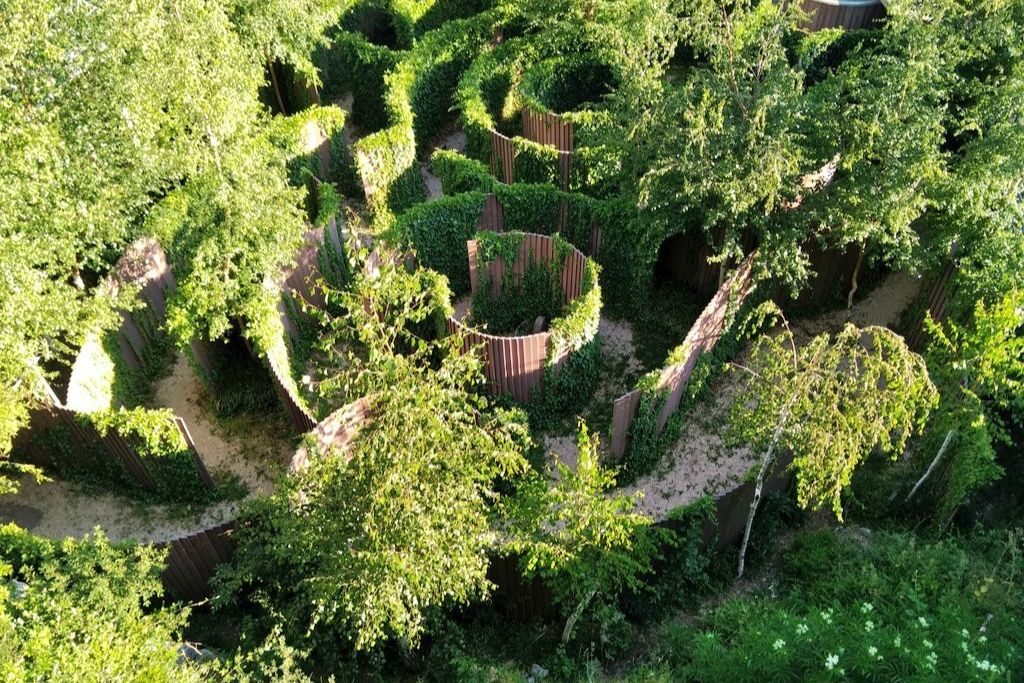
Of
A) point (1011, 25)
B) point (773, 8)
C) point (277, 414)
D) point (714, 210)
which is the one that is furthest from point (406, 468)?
point (773, 8)

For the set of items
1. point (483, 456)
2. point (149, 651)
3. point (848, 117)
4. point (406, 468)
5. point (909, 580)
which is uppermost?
point (848, 117)

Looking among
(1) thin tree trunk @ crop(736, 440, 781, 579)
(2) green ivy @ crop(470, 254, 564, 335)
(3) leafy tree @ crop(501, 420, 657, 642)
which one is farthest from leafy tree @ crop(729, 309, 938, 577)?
(2) green ivy @ crop(470, 254, 564, 335)

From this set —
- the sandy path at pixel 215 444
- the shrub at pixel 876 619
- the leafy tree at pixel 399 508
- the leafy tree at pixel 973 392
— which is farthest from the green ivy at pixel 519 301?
the leafy tree at pixel 973 392

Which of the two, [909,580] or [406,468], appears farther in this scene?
[909,580]

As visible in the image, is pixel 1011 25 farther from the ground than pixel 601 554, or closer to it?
farther from the ground

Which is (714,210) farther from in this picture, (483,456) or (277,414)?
(277,414)

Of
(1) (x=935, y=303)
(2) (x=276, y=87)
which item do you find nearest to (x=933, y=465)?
(1) (x=935, y=303)

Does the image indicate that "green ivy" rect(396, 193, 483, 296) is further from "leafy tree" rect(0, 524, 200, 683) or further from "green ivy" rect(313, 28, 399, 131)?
"leafy tree" rect(0, 524, 200, 683)

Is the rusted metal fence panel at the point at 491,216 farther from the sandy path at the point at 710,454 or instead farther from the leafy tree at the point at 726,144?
the sandy path at the point at 710,454
